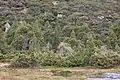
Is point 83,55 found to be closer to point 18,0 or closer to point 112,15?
point 112,15

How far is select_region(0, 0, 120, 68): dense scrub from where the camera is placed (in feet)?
132

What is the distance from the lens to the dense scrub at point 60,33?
40312 millimetres

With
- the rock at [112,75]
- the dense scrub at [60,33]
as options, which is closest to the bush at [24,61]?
the dense scrub at [60,33]

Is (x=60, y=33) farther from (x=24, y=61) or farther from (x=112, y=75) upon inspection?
(x=112, y=75)

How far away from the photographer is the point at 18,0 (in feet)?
435

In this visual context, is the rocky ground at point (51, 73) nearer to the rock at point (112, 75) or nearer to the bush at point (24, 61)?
the rock at point (112, 75)

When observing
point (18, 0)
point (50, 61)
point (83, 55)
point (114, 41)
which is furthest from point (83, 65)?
point (18, 0)

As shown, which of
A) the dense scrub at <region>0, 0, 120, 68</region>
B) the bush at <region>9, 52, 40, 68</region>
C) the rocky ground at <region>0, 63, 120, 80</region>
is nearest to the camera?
the rocky ground at <region>0, 63, 120, 80</region>

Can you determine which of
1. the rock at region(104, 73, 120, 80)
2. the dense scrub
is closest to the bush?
the dense scrub

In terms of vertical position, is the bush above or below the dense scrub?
above

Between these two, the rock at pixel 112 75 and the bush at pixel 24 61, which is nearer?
the rock at pixel 112 75

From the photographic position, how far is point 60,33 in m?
84.9

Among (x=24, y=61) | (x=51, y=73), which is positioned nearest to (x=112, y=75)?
(x=51, y=73)

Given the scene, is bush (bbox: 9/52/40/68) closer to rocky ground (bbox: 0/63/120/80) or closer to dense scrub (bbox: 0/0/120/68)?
dense scrub (bbox: 0/0/120/68)
